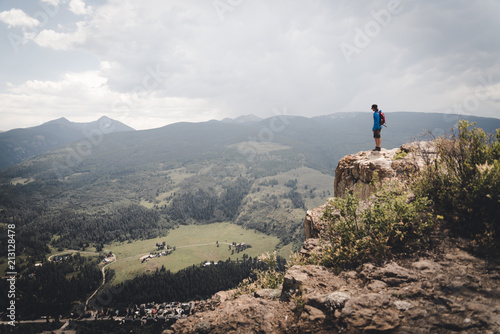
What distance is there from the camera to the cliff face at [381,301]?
4289mm

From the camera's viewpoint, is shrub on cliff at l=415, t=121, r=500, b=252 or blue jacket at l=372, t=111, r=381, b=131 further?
blue jacket at l=372, t=111, r=381, b=131

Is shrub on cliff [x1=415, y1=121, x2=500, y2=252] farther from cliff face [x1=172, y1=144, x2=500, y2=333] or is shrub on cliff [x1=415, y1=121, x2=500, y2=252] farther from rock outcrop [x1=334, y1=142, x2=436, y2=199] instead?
rock outcrop [x1=334, y1=142, x2=436, y2=199]

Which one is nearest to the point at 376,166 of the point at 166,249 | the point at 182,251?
the point at 182,251

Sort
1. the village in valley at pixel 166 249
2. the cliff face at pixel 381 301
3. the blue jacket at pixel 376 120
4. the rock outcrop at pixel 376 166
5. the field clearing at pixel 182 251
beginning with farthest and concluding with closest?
the village in valley at pixel 166 249 → the field clearing at pixel 182 251 → the blue jacket at pixel 376 120 → the rock outcrop at pixel 376 166 → the cliff face at pixel 381 301

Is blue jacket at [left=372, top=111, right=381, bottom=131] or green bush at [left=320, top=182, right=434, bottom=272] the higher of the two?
blue jacket at [left=372, top=111, right=381, bottom=131]

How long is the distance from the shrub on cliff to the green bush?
30.8 inches

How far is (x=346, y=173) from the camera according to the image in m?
16.1

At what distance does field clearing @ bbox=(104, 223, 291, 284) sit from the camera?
140375 mm

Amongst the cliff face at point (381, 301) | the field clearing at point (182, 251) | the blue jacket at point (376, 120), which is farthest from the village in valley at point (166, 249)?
the cliff face at point (381, 301)

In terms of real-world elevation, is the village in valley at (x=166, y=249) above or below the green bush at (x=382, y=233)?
below

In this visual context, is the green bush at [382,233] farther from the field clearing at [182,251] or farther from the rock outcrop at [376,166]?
the field clearing at [182,251]

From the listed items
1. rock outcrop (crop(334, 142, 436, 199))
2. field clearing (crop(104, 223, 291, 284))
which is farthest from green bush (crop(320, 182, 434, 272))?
field clearing (crop(104, 223, 291, 284))

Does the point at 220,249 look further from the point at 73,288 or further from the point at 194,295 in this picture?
the point at 73,288

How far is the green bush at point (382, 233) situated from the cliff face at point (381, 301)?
40 centimetres
